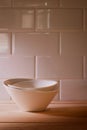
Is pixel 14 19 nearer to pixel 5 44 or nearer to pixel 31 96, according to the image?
pixel 5 44

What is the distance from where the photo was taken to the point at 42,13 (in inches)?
40.2

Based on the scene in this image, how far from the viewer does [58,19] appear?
1022mm

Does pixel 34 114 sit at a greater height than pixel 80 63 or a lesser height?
lesser

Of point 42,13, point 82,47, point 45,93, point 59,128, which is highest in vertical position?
point 42,13

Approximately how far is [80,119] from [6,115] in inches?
9.9

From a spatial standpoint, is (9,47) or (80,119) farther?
(9,47)

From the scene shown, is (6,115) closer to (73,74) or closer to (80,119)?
(80,119)

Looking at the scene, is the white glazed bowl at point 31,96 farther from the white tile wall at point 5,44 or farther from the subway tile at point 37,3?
the subway tile at point 37,3

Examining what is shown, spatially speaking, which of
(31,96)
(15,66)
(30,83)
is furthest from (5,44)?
(31,96)

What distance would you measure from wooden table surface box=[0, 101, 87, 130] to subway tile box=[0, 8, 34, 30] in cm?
37

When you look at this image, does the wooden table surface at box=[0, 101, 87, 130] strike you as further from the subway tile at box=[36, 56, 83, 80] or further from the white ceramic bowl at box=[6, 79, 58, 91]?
the subway tile at box=[36, 56, 83, 80]

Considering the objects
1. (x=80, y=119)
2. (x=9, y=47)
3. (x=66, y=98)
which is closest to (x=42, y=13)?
(x=9, y=47)

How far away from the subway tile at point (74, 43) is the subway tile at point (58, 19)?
31 mm

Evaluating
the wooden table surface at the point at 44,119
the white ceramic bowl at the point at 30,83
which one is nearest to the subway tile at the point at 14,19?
the white ceramic bowl at the point at 30,83
